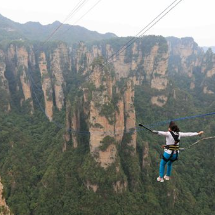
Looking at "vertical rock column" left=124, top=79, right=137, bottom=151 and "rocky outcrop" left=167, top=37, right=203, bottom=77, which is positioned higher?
"rocky outcrop" left=167, top=37, right=203, bottom=77

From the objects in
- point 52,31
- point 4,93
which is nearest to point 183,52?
point 52,31

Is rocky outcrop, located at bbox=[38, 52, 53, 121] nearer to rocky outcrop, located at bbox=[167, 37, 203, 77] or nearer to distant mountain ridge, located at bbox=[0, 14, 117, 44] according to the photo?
distant mountain ridge, located at bbox=[0, 14, 117, 44]

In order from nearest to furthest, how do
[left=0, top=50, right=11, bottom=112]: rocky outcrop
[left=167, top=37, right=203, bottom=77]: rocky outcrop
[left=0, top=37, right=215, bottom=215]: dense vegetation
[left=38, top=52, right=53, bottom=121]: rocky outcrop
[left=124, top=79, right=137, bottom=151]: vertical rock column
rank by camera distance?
1. [left=0, top=37, right=215, bottom=215]: dense vegetation
2. [left=124, top=79, right=137, bottom=151]: vertical rock column
3. [left=0, top=50, right=11, bottom=112]: rocky outcrop
4. [left=38, top=52, right=53, bottom=121]: rocky outcrop
5. [left=167, top=37, right=203, bottom=77]: rocky outcrop

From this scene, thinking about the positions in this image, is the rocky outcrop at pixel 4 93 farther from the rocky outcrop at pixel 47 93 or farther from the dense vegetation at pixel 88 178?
the rocky outcrop at pixel 47 93

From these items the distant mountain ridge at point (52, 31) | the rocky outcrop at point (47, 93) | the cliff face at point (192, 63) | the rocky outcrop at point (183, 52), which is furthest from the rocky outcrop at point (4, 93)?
the rocky outcrop at point (183, 52)

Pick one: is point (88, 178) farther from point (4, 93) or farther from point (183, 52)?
point (183, 52)

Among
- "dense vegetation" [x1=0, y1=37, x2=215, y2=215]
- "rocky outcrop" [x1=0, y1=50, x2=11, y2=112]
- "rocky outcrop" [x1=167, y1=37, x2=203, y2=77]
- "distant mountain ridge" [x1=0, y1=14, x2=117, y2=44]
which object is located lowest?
"dense vegetation" [x1=0, y1=37, x2=215, y2=215]

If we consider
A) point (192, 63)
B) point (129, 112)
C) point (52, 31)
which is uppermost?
point (52, 31)

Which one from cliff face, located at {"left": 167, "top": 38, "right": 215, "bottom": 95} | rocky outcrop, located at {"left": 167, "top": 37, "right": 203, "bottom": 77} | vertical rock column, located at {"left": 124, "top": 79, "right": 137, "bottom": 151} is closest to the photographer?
vertical rock column, located at {"left": 124, "top": 79, "right": 137, "bottom": 151}

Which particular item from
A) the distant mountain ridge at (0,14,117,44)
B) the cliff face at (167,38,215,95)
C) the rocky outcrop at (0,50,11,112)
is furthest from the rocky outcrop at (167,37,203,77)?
the rocky outcrop at (0,50,11,112)
